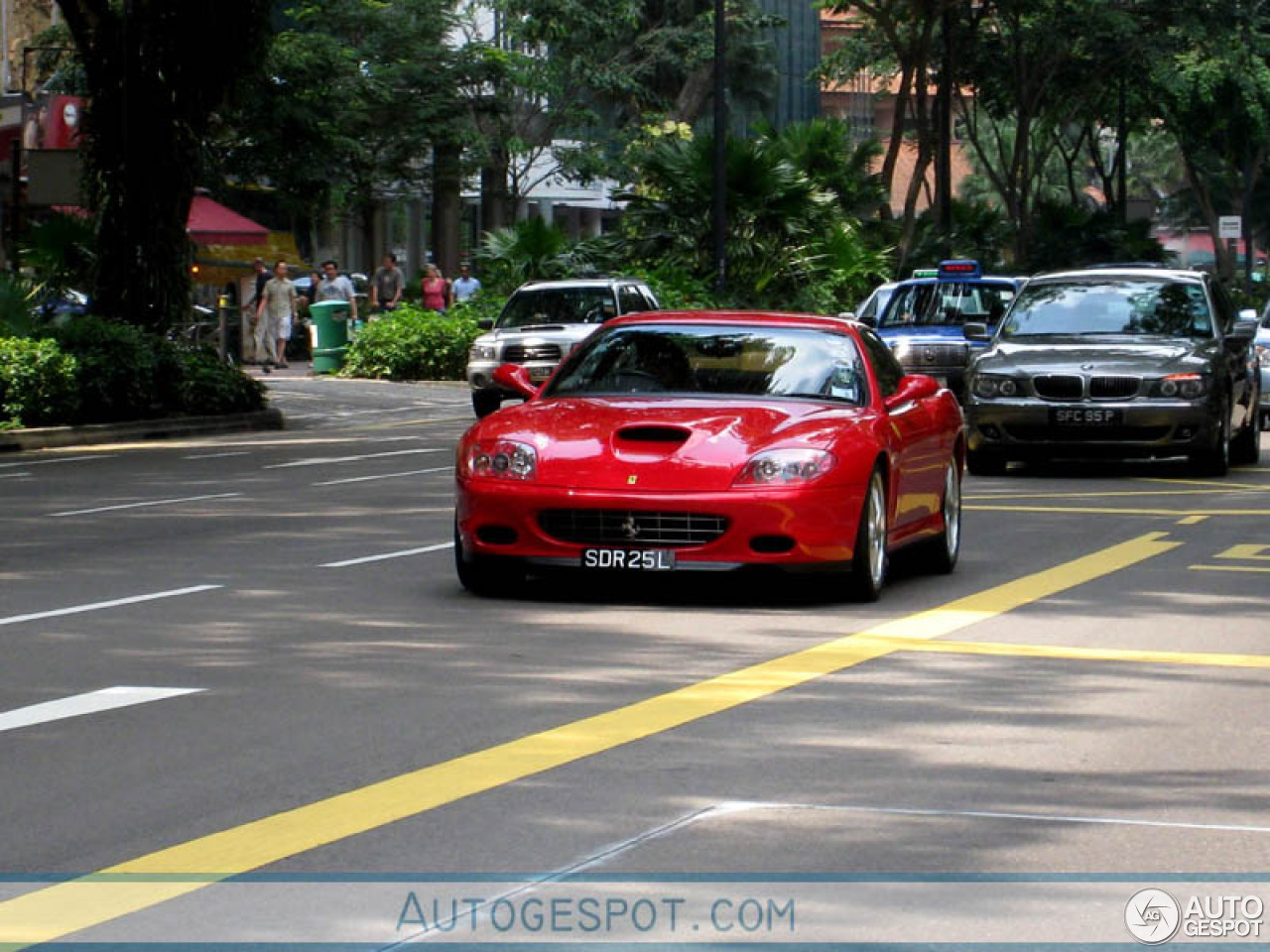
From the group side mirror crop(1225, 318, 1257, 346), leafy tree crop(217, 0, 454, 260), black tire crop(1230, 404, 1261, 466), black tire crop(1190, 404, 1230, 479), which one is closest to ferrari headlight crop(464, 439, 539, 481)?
black tire crop(1190, 404, 1230, 479)

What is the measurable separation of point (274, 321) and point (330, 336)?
2.35 meters

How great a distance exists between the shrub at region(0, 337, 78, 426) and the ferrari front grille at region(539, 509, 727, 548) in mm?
16343

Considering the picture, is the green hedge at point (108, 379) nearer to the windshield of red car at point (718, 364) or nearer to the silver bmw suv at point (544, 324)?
the silver bmw suv at point (544, 324)

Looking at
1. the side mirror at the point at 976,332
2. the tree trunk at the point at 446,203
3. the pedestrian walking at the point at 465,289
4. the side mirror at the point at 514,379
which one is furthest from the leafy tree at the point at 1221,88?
the side mirror at the point at 514,379

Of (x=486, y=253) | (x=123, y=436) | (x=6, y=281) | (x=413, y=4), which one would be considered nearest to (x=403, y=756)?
(x=123, y=436)

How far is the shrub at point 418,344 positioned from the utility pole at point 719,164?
3.89m

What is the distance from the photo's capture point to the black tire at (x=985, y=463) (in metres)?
20.9

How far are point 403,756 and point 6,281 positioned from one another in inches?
894

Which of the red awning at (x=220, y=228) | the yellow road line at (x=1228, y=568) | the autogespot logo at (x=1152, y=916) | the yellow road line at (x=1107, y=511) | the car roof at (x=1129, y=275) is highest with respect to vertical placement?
the red awning at (x=220, y=228)

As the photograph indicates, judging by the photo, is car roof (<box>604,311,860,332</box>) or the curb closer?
car roof (<box>604,311,860,332</box>)

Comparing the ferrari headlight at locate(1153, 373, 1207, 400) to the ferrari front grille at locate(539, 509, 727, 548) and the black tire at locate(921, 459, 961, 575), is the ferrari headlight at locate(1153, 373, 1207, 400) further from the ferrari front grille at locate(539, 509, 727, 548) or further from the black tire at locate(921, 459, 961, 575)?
the ferrari front grille at locate(539, 509, 727, 548)

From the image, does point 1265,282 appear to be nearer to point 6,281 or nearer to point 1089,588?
Answer: point 6,281

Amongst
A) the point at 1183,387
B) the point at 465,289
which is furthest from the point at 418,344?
the point at 1183,387

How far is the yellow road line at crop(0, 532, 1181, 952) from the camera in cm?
588
